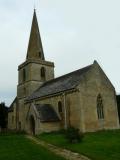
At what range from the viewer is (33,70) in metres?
48.2

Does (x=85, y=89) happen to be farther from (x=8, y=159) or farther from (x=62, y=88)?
(x=8, y=159)

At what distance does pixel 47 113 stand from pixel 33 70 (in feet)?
45.2

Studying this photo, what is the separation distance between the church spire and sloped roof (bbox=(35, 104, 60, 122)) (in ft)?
47.2

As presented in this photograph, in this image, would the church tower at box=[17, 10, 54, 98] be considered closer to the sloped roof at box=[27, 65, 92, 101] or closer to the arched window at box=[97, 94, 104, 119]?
the sloped roof at box=[27, 65, 92, 101]

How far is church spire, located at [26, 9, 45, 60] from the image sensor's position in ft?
164

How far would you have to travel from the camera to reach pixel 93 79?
3616 centimetres

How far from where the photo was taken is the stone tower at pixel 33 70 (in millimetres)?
47906

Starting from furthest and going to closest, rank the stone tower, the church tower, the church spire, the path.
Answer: the church spire, the church tower, the stone tower, the path

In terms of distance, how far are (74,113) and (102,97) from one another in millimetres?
5457

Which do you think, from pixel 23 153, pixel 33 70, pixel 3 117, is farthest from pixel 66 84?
pixel 3 117

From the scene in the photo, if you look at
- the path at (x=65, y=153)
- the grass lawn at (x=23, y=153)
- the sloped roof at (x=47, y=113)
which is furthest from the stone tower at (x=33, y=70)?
the path at (x=65, y=153)

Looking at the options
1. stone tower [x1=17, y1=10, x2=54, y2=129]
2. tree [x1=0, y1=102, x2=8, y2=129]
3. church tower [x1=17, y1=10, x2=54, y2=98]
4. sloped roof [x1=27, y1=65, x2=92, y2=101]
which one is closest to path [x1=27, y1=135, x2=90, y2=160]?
sloped roof [x1=27, y1=65, x2=92, y2=101]

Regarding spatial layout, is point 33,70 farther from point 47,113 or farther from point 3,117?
point 3,117

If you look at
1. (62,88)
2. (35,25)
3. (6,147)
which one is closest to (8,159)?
(6,147)
